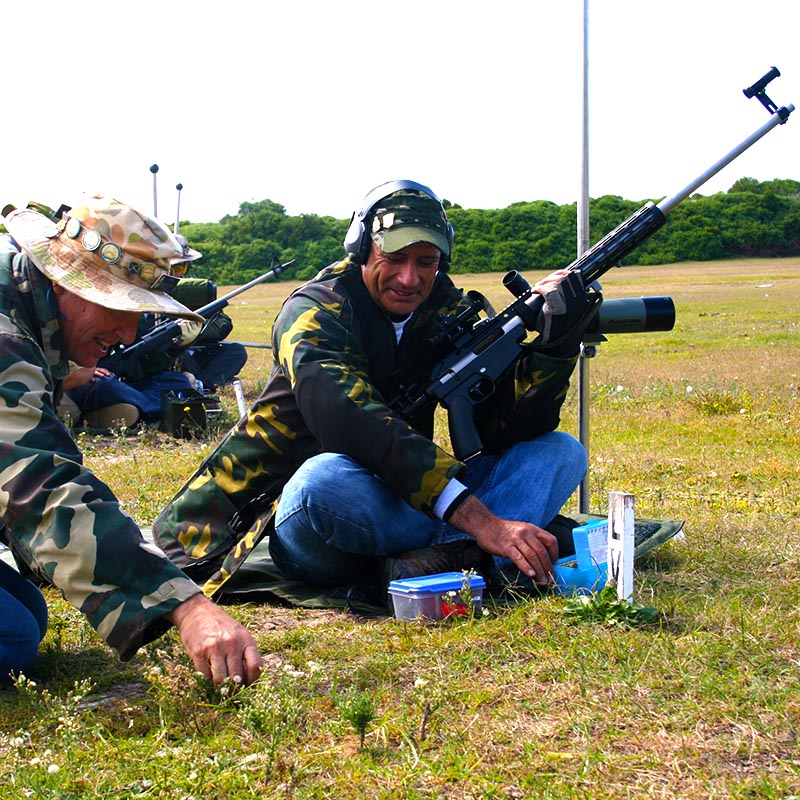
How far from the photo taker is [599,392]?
438 inches

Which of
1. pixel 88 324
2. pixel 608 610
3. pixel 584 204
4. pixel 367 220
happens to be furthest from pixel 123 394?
pixel 608 610

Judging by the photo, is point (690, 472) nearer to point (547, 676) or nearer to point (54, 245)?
point (547, 676)

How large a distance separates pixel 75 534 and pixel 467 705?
45.7 inches

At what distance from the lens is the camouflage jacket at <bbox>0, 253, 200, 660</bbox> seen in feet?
9.48

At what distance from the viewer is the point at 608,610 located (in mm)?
3693

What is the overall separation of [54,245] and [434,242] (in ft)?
5.09

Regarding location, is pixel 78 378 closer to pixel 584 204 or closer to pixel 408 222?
pixel 584 204

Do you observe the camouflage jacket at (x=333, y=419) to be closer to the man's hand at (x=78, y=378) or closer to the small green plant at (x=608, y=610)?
the small green plant at (x=608, y=610)

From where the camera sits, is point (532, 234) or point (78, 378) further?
point (532, 234)

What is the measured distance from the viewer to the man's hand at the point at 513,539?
12.6 feet

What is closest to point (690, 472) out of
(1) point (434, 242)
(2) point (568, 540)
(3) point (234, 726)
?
(2) point (568, 540)

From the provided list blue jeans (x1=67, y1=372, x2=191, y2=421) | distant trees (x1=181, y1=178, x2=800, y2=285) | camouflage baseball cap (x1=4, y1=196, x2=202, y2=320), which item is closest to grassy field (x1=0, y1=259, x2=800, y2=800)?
camouflage baseball cap (x1=4, y1=196, x2=202, y2=320)

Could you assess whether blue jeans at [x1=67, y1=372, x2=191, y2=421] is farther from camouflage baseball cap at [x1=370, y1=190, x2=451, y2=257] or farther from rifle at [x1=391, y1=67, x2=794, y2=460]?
camouflage baseball cap at [x1=370, y1=190, x2=451, y2=257]

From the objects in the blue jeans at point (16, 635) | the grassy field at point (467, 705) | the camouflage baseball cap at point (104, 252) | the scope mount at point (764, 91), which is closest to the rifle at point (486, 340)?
the scope mount at point (764, 91)
